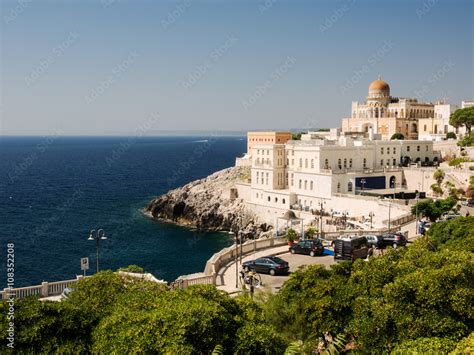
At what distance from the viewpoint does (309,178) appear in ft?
202

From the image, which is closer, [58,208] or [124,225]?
[124,225]

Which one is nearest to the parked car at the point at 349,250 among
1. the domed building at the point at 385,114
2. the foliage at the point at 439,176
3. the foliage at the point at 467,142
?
the foliage at the point at 439,176

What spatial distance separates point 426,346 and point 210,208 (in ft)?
198

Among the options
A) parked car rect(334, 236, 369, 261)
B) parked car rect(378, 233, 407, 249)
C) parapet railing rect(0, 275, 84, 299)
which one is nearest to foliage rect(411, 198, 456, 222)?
parked car rect(378, 233, 407, 249)

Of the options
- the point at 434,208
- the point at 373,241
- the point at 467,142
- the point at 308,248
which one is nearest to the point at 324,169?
the point at 434,208

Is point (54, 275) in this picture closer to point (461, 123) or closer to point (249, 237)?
point (249, 237)

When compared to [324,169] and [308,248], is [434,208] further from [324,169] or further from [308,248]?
[324,169]

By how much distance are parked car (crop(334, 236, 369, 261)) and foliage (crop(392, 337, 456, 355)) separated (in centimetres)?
1785

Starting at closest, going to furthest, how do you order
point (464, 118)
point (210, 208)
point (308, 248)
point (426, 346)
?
point (426, 346), point (308, 248), point (210, 208), point (464, 118)

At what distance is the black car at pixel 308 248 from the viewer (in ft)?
109

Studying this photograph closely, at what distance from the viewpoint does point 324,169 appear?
60.5 m

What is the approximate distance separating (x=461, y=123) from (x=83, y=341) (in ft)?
271

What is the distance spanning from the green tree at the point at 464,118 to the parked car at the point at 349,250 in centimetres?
5808

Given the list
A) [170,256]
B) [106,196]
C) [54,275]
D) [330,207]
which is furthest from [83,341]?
[106,196]
